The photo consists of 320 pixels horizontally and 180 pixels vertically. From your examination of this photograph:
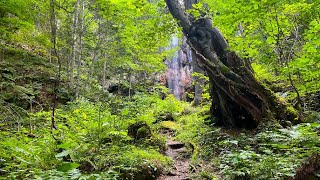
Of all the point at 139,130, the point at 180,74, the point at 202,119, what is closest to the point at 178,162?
the point at 139,130

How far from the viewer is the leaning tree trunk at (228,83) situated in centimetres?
689

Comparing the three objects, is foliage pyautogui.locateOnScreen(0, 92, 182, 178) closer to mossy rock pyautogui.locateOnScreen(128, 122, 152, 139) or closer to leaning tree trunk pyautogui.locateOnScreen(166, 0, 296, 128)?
mossy rock pyautogui.locateOnScreen(128, 122, 152, 139)

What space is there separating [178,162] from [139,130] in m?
1.48

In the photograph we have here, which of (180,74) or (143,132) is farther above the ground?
(180,74)

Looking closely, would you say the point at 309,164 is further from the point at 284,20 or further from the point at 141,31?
the point at 141,31

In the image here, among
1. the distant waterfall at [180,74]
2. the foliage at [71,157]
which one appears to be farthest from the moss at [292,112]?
the distant waterfall at [180,74]

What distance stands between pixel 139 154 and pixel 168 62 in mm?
19380

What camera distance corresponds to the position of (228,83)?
7.20 meters

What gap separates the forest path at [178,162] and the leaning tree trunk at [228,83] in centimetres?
197

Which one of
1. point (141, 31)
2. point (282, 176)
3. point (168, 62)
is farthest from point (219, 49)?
point (168, 62)

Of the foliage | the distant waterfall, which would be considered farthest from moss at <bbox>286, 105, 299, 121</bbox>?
the distant waterfall

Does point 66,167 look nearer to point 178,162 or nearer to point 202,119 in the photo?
point 178,162

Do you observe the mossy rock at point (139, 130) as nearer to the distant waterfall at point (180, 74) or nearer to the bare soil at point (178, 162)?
the bare soil at point (178, 162)

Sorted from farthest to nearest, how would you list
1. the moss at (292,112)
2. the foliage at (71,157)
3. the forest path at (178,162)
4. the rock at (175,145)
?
the rock at (175,145), the moss at (292,112), the forest path at (178,162), the foliage at (71,157)
